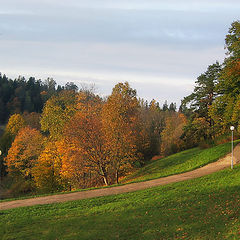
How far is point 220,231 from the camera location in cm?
1065

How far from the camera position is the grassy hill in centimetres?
1157

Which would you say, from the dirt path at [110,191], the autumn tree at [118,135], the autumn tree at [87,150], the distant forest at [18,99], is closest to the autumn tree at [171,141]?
the autumn tree at [118,135]

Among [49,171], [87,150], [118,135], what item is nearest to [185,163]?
[118,135]

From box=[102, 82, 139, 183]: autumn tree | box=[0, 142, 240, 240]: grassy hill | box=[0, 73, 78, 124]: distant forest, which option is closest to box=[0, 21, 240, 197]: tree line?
box=[102, 82, 139, 183]: autumn tree

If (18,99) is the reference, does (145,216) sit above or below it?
below

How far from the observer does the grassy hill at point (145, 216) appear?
11.6m

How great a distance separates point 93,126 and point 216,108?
1384cm

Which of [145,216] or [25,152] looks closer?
[145,216]

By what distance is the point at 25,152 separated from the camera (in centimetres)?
4253

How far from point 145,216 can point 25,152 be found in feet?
108

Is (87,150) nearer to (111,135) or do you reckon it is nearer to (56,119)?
(111,135)

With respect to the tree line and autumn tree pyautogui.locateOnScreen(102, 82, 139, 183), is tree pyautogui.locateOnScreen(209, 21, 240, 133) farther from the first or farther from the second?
autumn tree pyautogui.locateOnScreen(102, 82, 139, 183)

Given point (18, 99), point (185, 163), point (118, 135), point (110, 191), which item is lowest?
point (110, 191)

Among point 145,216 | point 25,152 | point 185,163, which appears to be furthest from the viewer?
point 25,152
